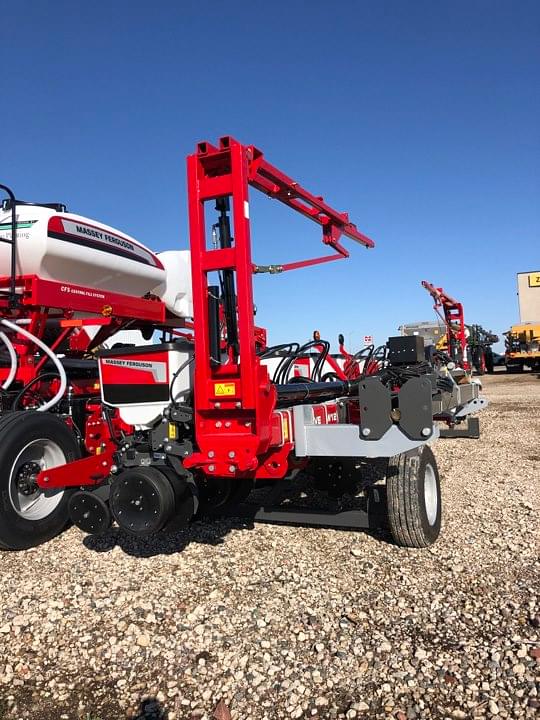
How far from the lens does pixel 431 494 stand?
3922 mm

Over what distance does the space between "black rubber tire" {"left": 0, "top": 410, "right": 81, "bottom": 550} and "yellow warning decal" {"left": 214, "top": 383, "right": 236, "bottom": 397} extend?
63.1 inches

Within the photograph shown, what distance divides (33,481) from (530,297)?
3695 centimetres

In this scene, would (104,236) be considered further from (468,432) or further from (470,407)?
(468,432)

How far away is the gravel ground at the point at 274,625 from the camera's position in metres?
2.22

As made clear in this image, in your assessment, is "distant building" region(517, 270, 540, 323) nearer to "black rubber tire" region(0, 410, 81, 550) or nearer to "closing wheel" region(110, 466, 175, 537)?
"black rubber tire" region(0, 410, 81, 550)

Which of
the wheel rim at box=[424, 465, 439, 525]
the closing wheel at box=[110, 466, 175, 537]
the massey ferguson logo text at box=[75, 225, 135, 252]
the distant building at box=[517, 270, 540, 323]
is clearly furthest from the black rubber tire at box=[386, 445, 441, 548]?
the distant building at box=[517, 270, 540, 323]

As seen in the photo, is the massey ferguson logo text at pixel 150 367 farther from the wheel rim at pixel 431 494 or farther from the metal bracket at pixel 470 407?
the metal bracket at pixel 470 407

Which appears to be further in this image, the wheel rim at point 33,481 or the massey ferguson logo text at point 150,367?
the wheel rim at point 33,481

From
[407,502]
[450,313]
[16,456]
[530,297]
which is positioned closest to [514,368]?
[530,297]

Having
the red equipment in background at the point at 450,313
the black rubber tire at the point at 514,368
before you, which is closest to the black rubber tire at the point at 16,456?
the red equipment in background at the point at 450,313

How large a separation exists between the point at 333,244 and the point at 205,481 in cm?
212

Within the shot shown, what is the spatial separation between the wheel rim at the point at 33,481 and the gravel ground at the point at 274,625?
0.29 meters

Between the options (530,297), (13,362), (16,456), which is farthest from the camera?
(530,297)

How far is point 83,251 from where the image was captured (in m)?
4.90
